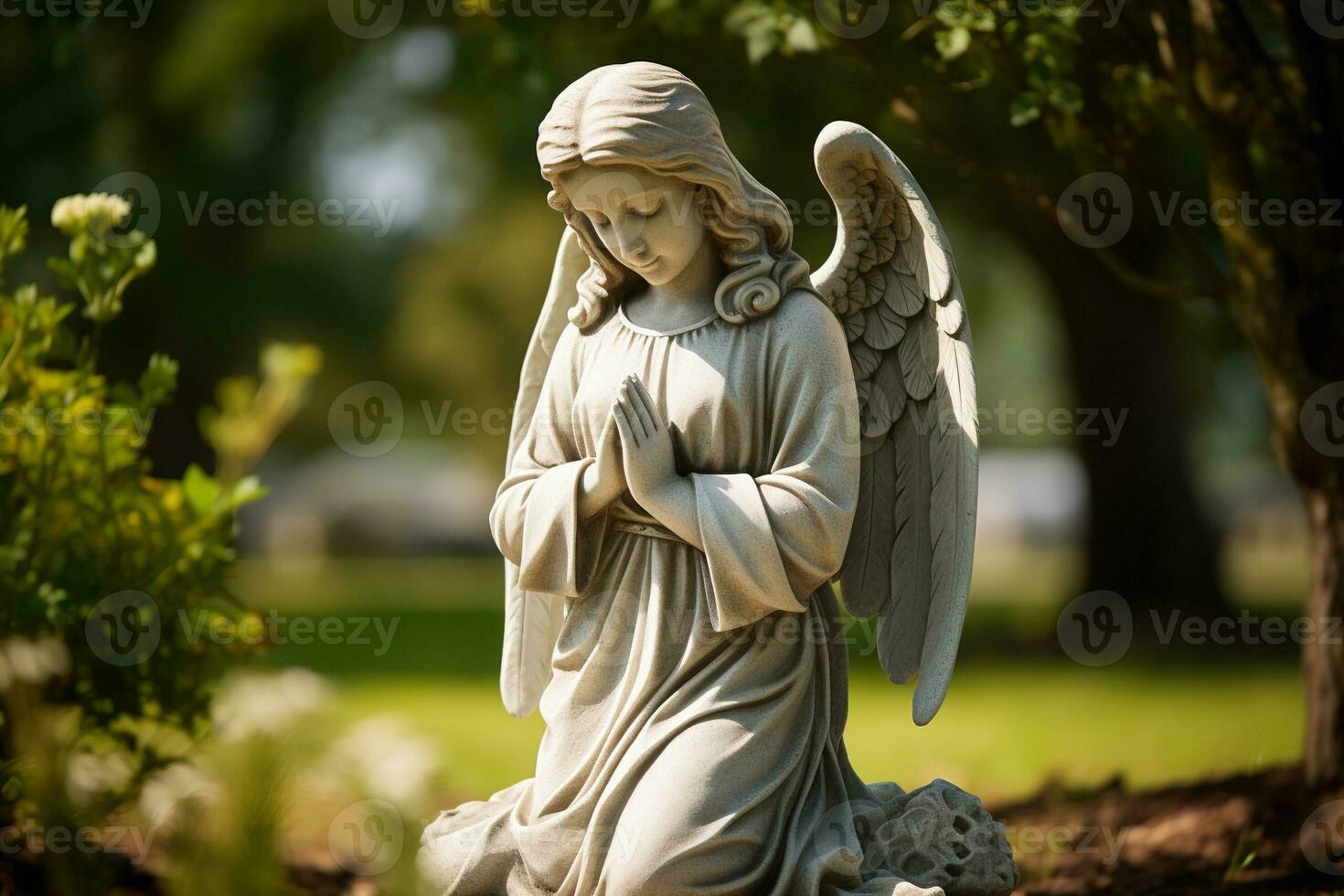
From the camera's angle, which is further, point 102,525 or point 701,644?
point 102,525

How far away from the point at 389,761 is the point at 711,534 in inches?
77.6

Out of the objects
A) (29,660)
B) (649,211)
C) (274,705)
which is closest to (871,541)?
(649,211)

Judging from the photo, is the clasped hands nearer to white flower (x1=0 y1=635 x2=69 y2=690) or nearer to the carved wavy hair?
the carved wavy hair

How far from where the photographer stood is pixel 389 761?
1.40 meters

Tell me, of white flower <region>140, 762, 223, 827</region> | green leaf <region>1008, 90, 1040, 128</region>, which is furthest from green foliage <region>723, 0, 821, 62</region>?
white flower <region>140, 762, 223, 827</region>

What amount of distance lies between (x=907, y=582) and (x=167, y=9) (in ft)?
43.4

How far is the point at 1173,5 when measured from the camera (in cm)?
542

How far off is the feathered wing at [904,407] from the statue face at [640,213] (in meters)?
0.41

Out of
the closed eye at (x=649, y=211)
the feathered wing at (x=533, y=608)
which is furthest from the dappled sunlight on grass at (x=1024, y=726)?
the closed eye at (x=649, y=211)

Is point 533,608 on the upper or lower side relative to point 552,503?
lower

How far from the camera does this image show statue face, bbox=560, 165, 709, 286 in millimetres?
3434

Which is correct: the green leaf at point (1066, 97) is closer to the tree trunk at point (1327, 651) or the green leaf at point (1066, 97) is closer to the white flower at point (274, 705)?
the tree trunk at point (1327, 651)

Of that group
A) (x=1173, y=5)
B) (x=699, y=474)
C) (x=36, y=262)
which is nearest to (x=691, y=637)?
(x=699, y=474)

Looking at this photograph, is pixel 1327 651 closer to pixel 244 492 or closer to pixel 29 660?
pixel 244 492
